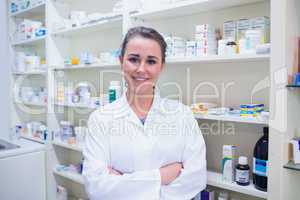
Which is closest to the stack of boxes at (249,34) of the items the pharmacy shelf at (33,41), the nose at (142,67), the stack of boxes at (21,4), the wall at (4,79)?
the nose at (142,67)

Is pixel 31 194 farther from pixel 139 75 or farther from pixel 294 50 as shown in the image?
pixel 294 50

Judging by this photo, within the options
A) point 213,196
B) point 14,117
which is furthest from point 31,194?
point 213,196

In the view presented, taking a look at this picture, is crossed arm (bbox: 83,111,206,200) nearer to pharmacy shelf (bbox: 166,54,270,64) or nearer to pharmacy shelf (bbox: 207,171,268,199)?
pharmacy shelf (bbox: 207,171,268,199)

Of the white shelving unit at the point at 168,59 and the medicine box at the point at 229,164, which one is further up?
the white shelving unit at the point at 168,59

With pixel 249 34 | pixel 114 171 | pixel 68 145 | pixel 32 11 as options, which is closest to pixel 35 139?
pixel 68 145

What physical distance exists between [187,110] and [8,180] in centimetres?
160

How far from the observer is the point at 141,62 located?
1165 mm

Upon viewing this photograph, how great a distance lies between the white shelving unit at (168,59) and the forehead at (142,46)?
0.28 m

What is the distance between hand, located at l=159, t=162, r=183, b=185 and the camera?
1.17 m

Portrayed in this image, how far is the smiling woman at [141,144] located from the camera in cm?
114

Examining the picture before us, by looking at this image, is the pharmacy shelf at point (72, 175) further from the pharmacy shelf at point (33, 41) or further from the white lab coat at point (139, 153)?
the pharmacy shelf at point (33, 41)

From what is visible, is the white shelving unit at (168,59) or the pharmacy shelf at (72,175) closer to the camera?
the white shelving unit at (168,59)

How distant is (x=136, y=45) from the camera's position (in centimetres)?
116

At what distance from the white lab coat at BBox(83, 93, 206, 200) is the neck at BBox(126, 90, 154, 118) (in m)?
0.02
